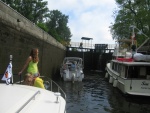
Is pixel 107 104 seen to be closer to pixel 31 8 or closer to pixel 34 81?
pixel 34 81

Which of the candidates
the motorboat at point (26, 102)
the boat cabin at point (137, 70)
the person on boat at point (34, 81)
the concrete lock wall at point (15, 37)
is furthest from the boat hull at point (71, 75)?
the motorboat at point (26, 102)

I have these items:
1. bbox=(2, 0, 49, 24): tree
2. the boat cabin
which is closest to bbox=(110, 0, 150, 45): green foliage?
bbox=(2, 0, 49, 24): tree

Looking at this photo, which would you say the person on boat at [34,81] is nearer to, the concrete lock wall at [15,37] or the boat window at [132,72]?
the concrete lock wall at [15,37]

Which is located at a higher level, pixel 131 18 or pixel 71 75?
pixel 131 18

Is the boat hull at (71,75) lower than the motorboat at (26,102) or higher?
lower

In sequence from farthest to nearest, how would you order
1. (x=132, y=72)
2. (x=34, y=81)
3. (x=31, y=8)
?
(x=31, y=8), (x=132, y=72), (x=34, y=81)

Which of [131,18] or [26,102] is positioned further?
[131,18]

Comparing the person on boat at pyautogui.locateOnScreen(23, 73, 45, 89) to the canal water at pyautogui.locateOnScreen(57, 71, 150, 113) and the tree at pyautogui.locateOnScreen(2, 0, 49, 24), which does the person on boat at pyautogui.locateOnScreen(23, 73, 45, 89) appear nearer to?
the canal water at pyautogui.locateOnScreen(57, 71, 150, 113)

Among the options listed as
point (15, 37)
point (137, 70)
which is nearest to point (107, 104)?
point (137, 70)

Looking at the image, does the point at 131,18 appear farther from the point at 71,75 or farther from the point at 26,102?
the point at 26,102

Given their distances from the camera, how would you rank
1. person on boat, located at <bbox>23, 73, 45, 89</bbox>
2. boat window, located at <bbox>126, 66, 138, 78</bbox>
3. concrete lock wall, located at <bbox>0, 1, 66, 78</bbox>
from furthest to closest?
1. boat window, located at <bbox>126, 66, 138, 78</bbox>
2. concrete lock wall, located at <bbox>0, 1, 66, 78</bbox>
3. person on boat, located at <bbox>23, 73, 45, 89</bbox>

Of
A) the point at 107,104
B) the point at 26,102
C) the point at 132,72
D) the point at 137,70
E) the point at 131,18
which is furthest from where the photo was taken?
the point at 131,18

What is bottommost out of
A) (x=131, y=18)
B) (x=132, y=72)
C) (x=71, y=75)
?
(x=71, y=75)

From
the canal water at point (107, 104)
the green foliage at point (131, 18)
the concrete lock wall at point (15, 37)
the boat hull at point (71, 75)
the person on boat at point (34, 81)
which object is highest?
the green foliage at point (131, 18)
